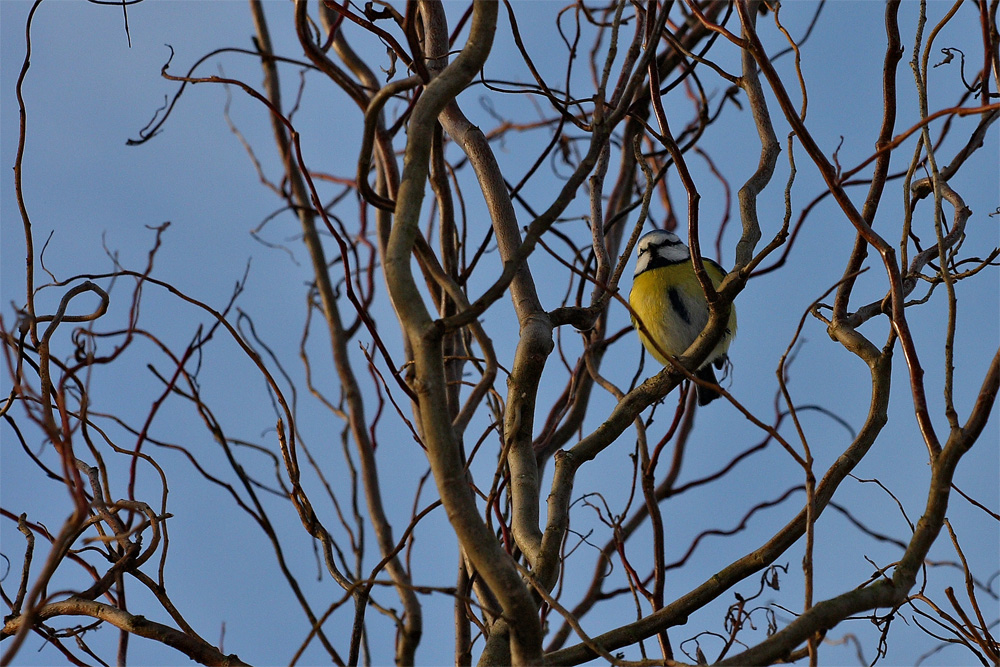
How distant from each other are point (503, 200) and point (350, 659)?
91 centimetres

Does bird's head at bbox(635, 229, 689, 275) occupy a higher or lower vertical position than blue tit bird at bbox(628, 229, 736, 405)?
higher

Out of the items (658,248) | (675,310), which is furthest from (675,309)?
(658,248)

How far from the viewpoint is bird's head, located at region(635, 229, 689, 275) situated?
3.74 m

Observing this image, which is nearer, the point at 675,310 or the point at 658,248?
the point at 675,310

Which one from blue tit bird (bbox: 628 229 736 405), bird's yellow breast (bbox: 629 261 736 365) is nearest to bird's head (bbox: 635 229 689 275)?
blue tit bird (bbox: 628 229 736 405)

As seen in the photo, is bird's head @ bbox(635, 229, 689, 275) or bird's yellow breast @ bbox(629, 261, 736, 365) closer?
bird's yellow breast @ bbox(629, 261, 736, 365)

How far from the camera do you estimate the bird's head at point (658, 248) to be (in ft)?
12.3

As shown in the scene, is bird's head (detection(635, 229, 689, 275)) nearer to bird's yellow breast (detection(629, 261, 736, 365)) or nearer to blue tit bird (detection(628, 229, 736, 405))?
blue tit bird (detection(628, 229, 736, 405))

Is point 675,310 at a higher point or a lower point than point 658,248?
lower

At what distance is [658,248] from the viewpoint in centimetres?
380

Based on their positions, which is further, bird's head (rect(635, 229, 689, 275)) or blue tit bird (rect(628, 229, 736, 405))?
bird's head (rect(635, 229, 689, 275))

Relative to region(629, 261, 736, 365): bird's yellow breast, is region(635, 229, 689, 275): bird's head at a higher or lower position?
higher

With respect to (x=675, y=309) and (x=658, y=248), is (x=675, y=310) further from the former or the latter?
(x=658, y=248)

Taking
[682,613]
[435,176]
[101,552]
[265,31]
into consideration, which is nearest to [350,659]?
[101,552]
